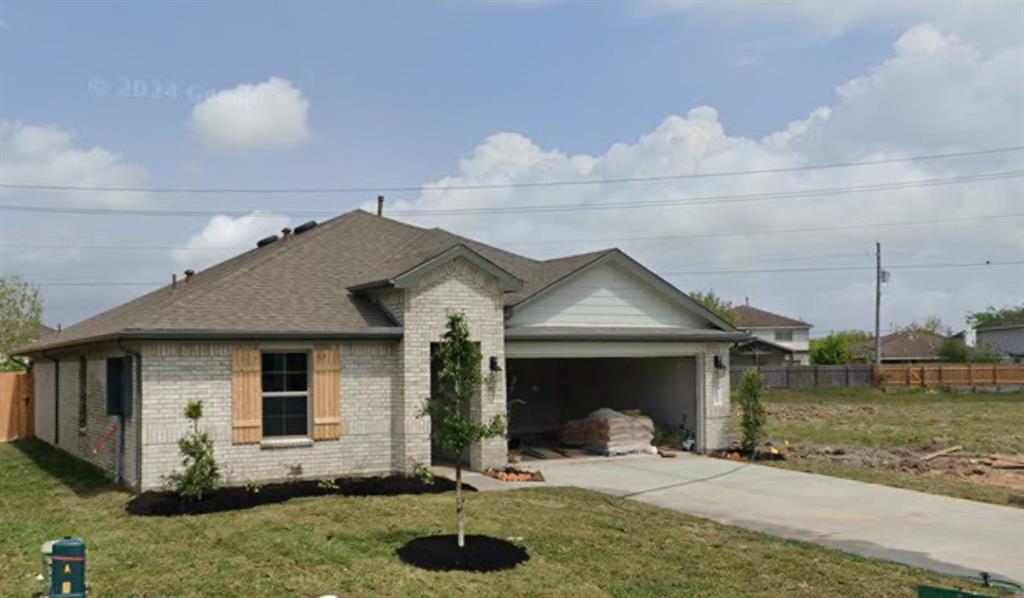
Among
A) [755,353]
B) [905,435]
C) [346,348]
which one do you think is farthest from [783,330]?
[346,348]

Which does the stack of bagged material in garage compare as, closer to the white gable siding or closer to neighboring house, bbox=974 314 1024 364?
the white gable siding

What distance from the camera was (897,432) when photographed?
27.0m

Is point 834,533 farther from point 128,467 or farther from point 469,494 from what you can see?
point 128,467

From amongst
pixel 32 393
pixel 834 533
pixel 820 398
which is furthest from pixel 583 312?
pixel 820 398

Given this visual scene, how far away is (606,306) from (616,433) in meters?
2.91

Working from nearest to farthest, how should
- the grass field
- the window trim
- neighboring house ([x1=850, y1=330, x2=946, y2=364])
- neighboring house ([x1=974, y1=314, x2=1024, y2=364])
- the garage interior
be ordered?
1. the window trim
2. the grass field
3. the garage interior
4. neighboring house ([x1=974, y1=314, x2=1024, y2=364])
5. neighboring house ([x1=850, y1=330, x2=946, y2=364])

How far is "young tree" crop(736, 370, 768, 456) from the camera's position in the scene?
20.0 m

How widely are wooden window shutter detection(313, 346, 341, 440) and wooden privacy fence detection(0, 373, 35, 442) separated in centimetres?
1552

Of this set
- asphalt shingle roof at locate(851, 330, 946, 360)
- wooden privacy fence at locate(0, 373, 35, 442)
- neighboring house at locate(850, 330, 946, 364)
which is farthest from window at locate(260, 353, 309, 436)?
asphalt shingle roof at locate(851, 330, 946, 360)

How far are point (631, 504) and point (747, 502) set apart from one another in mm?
→ 2019

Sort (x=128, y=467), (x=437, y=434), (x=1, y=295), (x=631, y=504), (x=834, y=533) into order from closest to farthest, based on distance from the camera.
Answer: (x=437, y=434)
(x=834, y=533)
(x=631, y=504)
(x=128, y=467)
(x=1, y=295)

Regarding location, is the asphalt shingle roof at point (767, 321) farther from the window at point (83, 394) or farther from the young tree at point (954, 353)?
the window at point (83, 394)

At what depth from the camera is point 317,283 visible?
1703 cm

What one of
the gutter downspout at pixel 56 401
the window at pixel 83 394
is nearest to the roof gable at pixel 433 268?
the window at pixel 83 394
